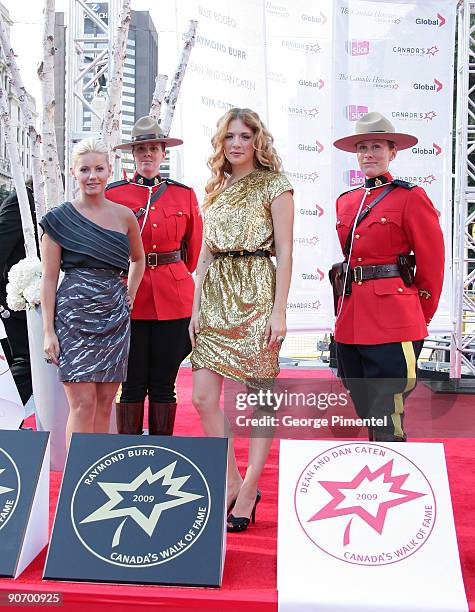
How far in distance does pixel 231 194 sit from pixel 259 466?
106 centimetres

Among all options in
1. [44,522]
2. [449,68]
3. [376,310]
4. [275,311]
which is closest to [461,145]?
[449,68]

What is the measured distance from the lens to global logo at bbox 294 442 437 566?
2.26 meters

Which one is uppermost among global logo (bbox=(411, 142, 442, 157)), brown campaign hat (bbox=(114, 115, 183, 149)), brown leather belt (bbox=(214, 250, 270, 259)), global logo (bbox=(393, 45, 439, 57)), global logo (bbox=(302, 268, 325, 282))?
global logo (bbox=(393, 45, 439, 57))

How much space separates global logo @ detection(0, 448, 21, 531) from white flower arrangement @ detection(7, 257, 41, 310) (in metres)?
1.28

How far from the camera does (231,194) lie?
300 centimetres

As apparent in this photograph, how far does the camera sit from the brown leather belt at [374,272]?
3223mm

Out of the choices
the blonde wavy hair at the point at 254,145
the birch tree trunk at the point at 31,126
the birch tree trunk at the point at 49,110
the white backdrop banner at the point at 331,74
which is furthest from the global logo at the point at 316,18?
the blonde wavy hair at the point at 254,145

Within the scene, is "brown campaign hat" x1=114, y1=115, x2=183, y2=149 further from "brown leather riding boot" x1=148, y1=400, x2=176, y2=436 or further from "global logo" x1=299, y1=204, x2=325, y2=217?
"global logo" x1=299, y1=204, x2=325, y2=217

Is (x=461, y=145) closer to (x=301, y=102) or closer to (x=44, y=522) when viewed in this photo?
(x=301, y=102)

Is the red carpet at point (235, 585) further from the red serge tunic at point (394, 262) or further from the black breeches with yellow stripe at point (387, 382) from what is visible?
the red serge tunic at point (394, 262)

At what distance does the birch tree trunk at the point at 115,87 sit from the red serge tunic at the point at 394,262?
5.46 ft

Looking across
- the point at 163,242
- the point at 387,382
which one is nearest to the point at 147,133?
the point at 163,242

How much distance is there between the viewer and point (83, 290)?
302 cm

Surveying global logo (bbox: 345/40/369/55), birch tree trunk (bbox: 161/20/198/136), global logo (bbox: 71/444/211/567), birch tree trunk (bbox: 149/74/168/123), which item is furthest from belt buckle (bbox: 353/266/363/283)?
global logo (bbox: 345/40/369/55)
